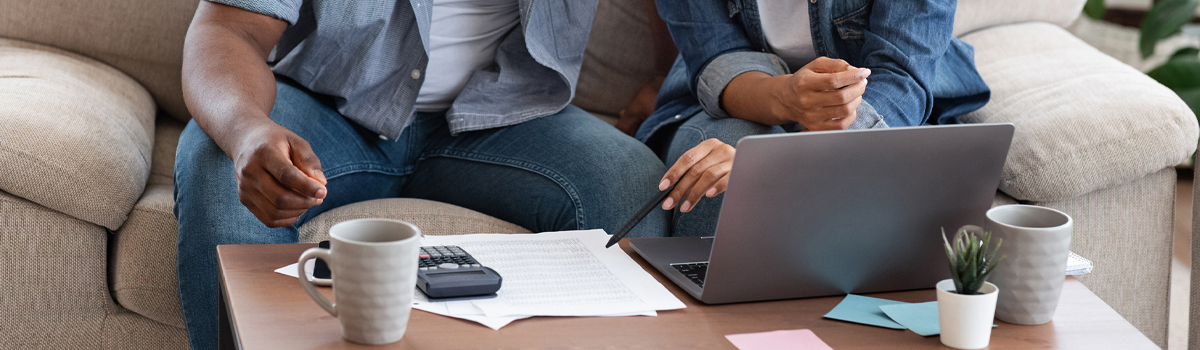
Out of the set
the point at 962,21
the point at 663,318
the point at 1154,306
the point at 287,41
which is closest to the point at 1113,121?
the point at 1154,306

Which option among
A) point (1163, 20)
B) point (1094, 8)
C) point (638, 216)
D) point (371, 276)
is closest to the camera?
point (371, 276)

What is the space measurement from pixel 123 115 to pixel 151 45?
25 centimetres

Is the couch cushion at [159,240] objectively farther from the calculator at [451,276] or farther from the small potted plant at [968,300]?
the small potted plant at [968,300]

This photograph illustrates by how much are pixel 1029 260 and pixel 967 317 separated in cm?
9

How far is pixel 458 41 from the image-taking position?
1.28 m

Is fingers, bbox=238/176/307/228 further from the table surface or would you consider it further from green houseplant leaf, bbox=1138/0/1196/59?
green houseplant leaf, bbox=1138/0/1196/59

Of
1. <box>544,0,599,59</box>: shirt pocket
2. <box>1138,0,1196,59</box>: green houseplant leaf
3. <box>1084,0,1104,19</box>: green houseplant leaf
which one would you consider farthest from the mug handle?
<box>1084,0,1104,19</box>: green houseplant leaf

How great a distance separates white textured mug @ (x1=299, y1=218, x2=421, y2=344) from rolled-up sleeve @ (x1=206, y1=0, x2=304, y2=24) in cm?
56


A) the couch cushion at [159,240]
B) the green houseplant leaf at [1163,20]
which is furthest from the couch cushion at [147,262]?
the green houseplant leaf at [1163,20]

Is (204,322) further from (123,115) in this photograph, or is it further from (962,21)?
(962,21)

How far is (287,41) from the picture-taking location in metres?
1.23

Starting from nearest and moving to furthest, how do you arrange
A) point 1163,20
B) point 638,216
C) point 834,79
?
point 638,216 → point 834,79 → point 1163,20

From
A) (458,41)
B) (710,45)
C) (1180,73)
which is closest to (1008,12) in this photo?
(710,45)

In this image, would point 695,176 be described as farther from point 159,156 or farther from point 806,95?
point 159,156
